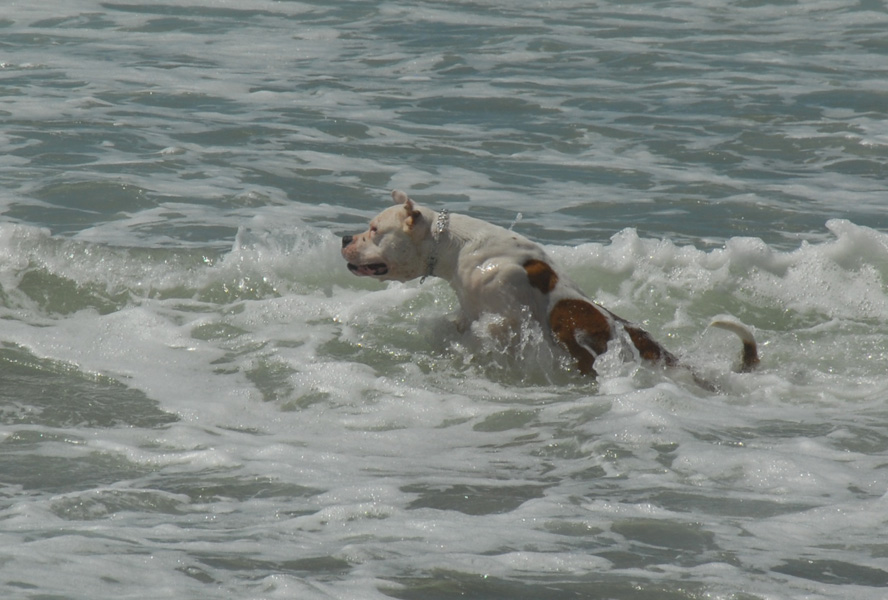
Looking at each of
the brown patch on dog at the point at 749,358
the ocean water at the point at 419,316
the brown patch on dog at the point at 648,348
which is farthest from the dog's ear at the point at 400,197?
the brown patch on dog at the point at 749,358

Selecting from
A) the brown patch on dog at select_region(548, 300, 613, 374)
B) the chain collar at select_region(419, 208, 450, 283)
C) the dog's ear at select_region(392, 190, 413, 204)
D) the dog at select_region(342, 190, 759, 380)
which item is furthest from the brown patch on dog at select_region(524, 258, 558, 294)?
the dog's ear at select_region(392, 190, 413, 204)

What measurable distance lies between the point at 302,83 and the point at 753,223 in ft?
23.0

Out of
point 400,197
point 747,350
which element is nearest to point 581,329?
point 747,350

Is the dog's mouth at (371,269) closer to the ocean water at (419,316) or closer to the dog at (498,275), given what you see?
the dog at (498,275)

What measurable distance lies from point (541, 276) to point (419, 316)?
139 centimetres

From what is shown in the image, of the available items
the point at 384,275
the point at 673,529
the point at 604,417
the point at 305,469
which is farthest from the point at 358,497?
the point at 384,275

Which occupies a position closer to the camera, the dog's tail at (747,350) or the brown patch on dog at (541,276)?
the dog's tail at (747,350)

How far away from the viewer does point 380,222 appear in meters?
7.52

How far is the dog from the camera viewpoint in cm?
Result: 703

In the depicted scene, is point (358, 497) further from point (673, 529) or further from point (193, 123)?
point (193, 123)

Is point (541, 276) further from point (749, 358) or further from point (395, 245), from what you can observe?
point (749, 358)

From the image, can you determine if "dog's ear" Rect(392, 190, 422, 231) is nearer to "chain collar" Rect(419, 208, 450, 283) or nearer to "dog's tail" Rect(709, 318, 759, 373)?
"chain collar" Rect(419, 208, 450, 283)

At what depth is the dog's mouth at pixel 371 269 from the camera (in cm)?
748

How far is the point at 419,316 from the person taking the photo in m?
8.33
